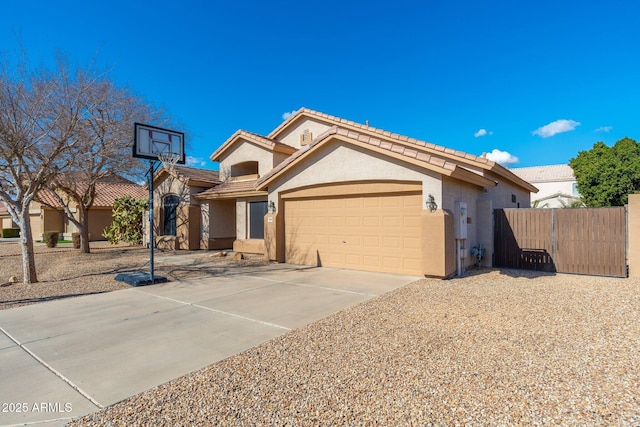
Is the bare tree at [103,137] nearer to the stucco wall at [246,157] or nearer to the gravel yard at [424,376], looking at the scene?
the stucco wall at [246,157]

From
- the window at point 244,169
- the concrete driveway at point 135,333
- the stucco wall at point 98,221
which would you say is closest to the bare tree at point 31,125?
the concrete driveway at point 135,333

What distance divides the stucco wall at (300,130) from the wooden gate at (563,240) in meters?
9.99

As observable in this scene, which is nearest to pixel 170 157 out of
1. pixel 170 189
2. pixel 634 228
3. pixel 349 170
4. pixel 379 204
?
pixel 349 170

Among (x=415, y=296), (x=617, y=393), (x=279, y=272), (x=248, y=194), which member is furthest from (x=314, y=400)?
(x=248, y=194)

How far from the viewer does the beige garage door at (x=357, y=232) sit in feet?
34.2

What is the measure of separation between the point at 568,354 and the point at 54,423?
587 centimetres

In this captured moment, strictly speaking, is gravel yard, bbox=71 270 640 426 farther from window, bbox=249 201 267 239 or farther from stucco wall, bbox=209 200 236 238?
stucco wall, bbox=209 200 236 238

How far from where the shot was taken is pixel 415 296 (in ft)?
25.7

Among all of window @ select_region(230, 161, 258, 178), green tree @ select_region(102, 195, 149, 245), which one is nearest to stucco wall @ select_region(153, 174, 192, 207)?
green tree @ select_region(102, 195, 149, 245)

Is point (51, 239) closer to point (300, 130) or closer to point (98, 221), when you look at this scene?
point (98, 221)

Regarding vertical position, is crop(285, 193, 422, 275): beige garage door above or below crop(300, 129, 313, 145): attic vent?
below

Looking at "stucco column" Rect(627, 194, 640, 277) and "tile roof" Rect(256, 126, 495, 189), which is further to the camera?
"stucco column" Rect(627, 194, 640, 277)

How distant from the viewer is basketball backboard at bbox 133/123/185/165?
10281mm

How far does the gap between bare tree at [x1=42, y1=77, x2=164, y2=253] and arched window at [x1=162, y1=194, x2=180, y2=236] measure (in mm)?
2517
